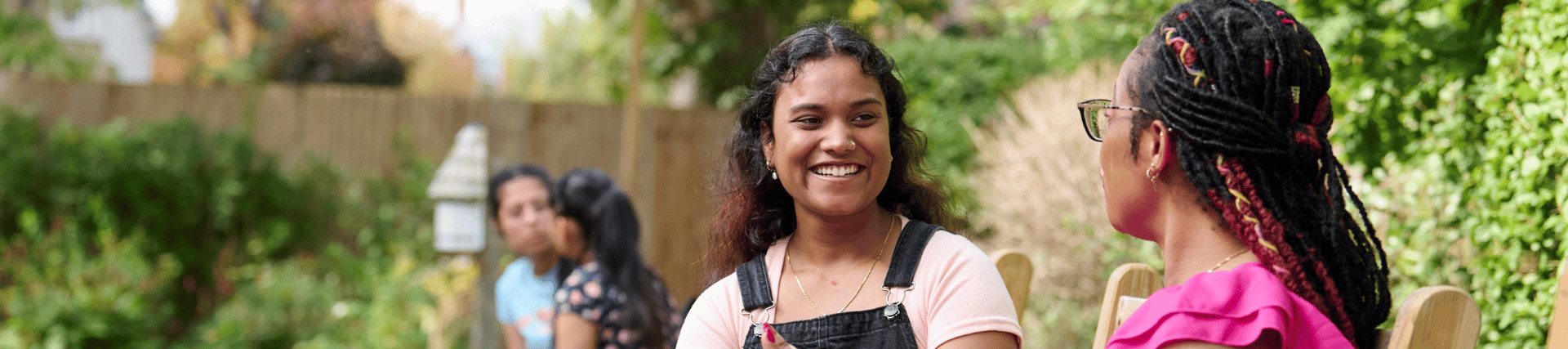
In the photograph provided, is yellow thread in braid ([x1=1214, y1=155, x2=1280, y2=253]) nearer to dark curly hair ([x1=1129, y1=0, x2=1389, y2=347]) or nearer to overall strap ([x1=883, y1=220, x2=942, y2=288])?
dark curly hair ([x1=1129, y1=0, x2=1389, y2=347])

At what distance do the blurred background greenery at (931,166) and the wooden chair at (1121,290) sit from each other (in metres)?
0.55

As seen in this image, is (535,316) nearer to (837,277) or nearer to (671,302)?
(671,302)

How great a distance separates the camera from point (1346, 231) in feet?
4.71

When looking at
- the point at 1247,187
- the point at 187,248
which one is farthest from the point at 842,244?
the point at 187,248

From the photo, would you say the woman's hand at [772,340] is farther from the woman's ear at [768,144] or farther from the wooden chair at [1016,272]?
the wooden chair at [1016,272]

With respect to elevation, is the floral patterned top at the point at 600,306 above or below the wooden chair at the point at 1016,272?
below

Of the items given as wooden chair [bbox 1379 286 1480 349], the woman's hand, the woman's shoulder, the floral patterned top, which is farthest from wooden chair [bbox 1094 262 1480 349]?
the floral patterned top

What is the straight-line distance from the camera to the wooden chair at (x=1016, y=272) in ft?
6.36

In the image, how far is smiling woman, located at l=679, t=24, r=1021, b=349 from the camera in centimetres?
165

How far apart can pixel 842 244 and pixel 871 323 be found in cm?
16

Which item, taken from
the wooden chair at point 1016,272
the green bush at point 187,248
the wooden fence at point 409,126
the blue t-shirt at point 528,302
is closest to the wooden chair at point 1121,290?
the wooden chair at point 1016,272

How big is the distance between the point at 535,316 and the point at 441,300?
10.9 feet

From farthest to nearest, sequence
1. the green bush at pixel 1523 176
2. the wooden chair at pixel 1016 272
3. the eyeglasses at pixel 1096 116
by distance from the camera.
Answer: the green bush at pixel 1523 176 → the wooden chair at pixel 1016 272 → the eyeglasses at pixel 1096 116

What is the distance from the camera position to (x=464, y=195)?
14.9 feet
